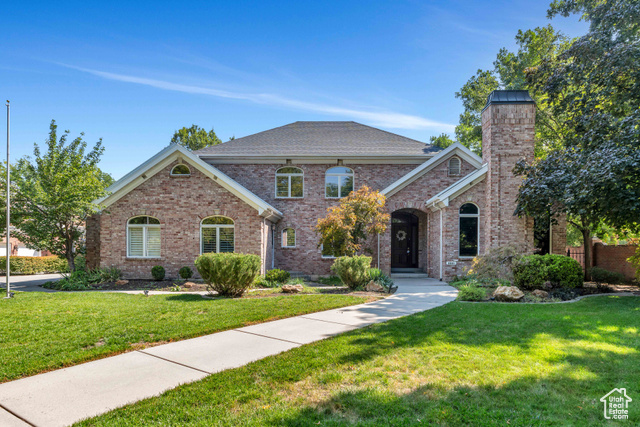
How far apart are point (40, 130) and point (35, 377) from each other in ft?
43.5

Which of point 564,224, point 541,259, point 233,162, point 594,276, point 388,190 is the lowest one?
point 594,276

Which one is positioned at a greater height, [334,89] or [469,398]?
[334,89]

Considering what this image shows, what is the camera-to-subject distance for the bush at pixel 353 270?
39.9 feet

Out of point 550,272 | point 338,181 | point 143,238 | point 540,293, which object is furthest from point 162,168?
point 550,272

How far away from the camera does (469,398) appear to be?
12.0 ft

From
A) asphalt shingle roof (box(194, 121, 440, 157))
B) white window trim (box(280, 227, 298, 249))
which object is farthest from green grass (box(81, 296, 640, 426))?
asphalt shingle roof (box(194, 121, 440, 157))

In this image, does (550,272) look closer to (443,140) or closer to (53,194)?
(53,194)

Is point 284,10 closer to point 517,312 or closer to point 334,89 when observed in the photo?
point 334,89

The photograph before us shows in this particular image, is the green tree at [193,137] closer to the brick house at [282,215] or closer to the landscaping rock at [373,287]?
the brick house at [282,215]

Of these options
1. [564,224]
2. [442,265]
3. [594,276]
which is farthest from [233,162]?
[594,276]

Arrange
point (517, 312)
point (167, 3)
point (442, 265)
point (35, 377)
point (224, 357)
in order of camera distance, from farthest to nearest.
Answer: point (442, 265) → point (167, 3) → point (517, 312) → point (224, 357) → point (35, 377)

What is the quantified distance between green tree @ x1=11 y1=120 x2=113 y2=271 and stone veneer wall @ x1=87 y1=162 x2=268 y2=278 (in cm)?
111

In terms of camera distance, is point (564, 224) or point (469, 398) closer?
point (469, 398)

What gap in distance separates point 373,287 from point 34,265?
817 inches
